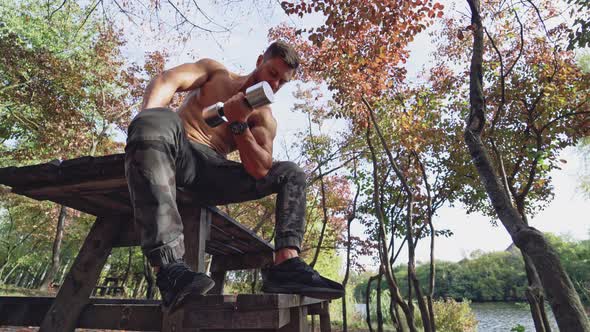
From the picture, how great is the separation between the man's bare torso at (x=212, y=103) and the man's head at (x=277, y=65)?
0.54ft

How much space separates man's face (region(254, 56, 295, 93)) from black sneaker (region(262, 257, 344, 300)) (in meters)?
1.10

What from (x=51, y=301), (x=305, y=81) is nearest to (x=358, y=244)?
(x=305, y=81)

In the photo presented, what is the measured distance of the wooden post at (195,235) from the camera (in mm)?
1865

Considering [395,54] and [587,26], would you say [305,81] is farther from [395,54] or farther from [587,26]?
Answer: [587,26]

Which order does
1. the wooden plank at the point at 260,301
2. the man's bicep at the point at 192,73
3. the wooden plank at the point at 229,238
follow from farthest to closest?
1. the wooden plank at the point at 229,238
2. the man's bicep at the point at 192,73
3. the wooden plank at the point at 260,301

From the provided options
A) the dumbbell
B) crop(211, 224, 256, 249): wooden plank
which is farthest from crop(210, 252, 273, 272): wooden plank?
the dumbbell

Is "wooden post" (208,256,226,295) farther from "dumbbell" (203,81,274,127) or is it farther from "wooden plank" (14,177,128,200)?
"dumbbell" (203,81,274,127)

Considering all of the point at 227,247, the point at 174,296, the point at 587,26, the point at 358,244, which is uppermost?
the point at 587,26

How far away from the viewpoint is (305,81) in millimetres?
10859

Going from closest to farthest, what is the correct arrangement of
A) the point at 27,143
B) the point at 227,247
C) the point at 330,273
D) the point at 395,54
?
the point at 227,247 < the point at 395,54 < the point at 27,143 < the point at 330,273

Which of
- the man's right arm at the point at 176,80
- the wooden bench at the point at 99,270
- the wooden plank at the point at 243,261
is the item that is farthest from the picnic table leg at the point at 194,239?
the wooden plank at the point at 243,261

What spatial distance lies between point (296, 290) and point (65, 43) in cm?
1262

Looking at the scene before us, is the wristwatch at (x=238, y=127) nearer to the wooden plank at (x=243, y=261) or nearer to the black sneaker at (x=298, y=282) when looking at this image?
the black sneaker at (x=298, y=282)

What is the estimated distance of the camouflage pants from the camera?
1.37 meters
